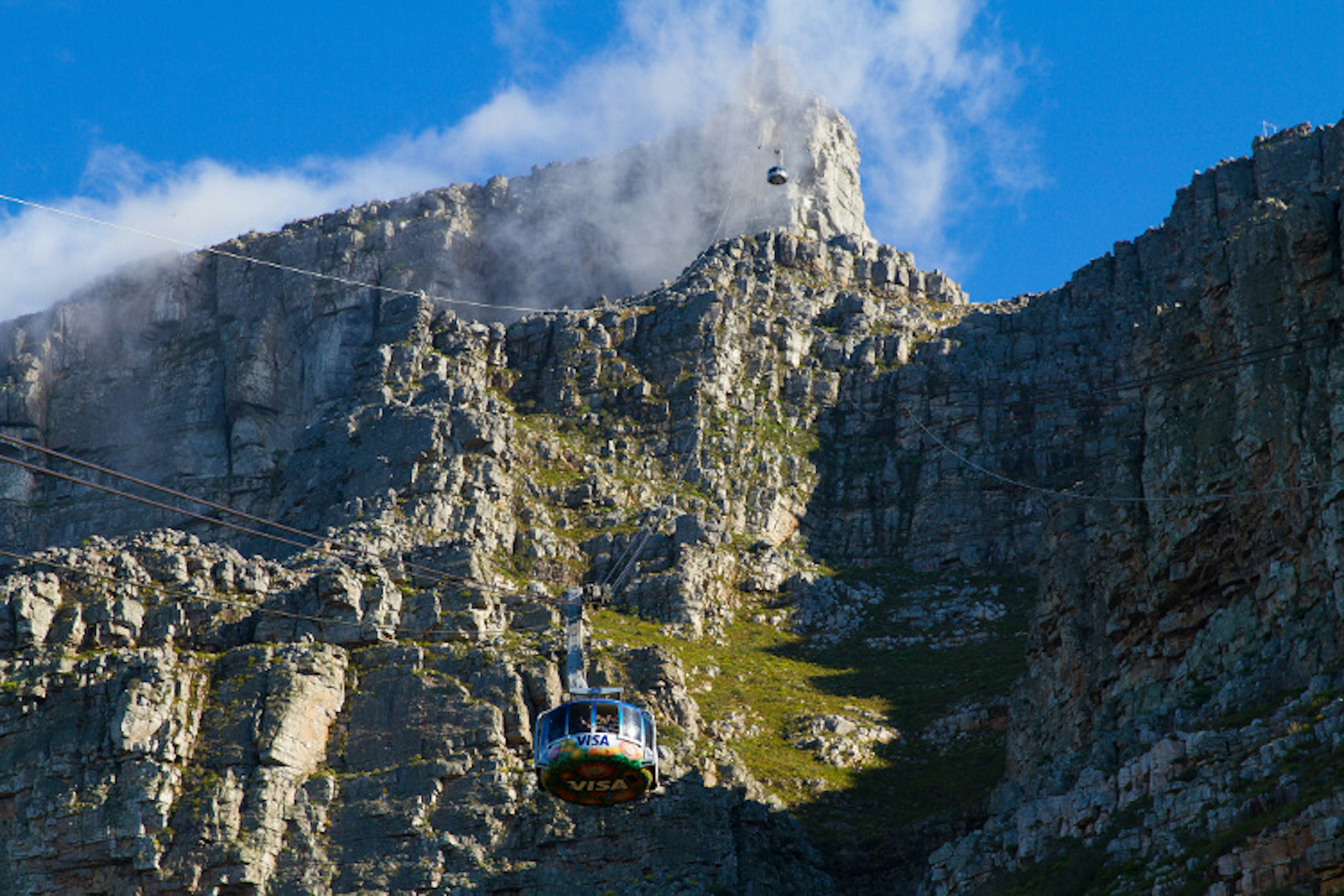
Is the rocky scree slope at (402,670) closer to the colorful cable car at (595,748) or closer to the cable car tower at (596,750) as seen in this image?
the cable car tower at (596,750)

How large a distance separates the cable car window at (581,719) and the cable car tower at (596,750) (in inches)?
0.7

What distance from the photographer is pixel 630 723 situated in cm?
6931

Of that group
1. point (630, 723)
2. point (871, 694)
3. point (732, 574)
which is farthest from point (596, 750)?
point (732, 574)

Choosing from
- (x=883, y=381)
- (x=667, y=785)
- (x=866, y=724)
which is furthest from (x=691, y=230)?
(x=667, y=785)

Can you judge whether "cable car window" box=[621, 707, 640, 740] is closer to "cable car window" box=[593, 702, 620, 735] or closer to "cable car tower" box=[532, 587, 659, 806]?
"cable car tower" box=[532, 587, 659, 806]

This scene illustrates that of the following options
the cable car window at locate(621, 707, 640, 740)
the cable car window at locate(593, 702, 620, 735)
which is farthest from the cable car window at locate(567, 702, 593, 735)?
the cable car window at locate(621, 707, 640, 740)

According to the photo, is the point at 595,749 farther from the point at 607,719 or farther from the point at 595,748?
the point at 607,719

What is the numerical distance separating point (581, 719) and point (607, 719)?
0.92m

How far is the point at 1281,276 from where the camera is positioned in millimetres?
84625

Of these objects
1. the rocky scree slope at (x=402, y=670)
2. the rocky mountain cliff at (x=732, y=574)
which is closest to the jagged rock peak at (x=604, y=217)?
the rocky mountain cliff at (x=732, y=574)

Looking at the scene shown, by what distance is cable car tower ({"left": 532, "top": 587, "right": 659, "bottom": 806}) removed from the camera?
225ft

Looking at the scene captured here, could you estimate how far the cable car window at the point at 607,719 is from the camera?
6856 centimetres

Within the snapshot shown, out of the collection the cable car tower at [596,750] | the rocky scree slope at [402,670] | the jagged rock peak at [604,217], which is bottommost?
the cable car tower at [596,750]

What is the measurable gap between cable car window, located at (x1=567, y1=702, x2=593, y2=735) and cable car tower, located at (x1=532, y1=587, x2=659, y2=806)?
0.02m
